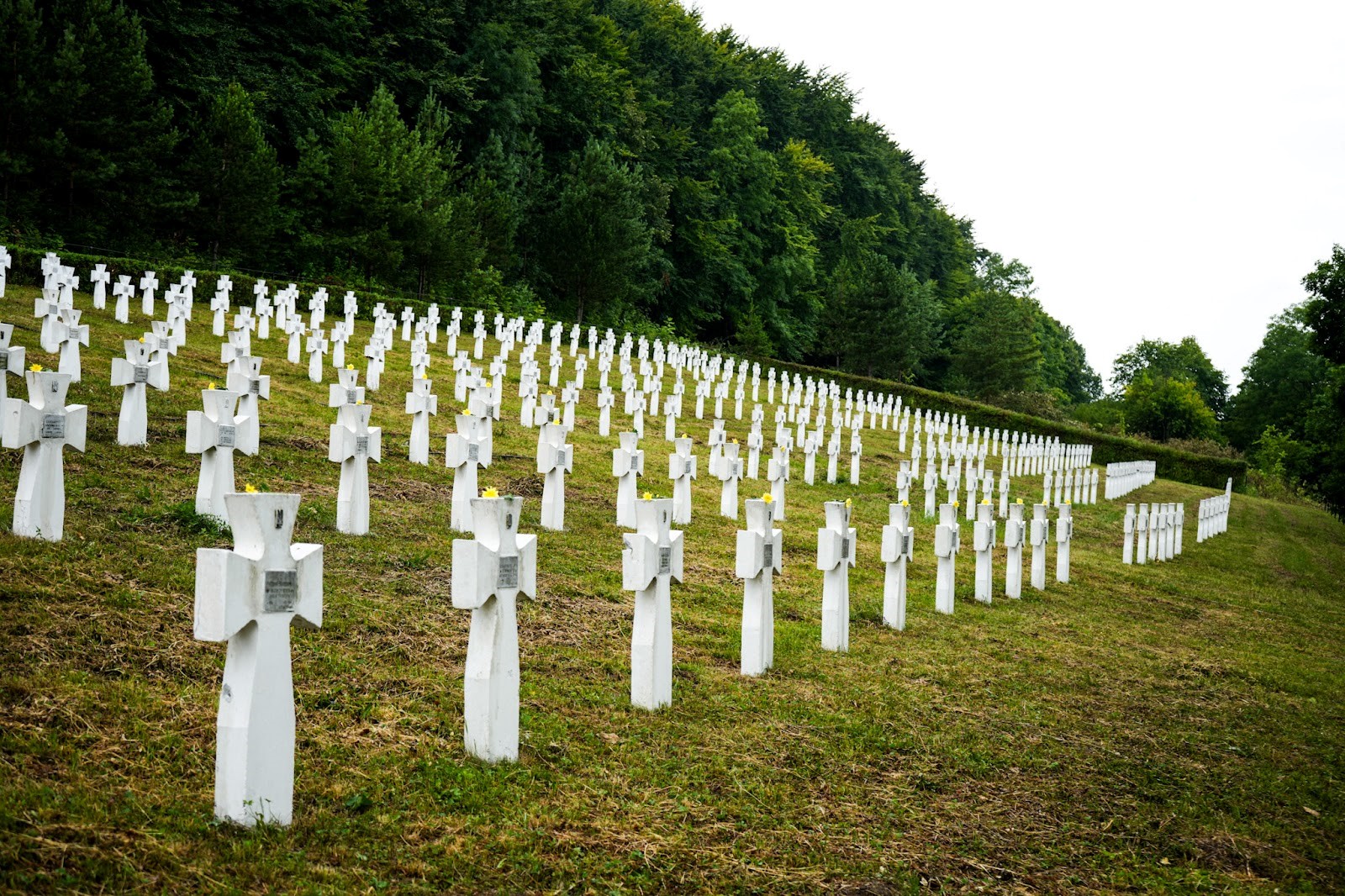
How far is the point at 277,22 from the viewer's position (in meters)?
46.8

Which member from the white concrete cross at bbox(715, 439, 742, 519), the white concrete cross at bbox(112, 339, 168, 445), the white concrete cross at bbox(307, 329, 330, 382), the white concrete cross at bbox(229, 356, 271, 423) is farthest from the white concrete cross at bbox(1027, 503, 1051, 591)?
the white concrete cross at bbox(307, 329, 330, 382)

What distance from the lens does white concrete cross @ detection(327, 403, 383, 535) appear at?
29.0 ft

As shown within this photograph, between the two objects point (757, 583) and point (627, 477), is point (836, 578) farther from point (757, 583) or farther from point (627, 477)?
point (627, 477)

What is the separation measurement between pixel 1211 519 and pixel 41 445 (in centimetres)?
2498

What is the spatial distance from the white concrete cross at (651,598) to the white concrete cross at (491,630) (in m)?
1.02

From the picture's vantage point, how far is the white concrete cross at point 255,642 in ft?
12.5

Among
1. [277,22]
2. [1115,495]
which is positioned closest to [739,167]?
[277,22]

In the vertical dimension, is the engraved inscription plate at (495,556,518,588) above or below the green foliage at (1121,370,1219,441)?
below

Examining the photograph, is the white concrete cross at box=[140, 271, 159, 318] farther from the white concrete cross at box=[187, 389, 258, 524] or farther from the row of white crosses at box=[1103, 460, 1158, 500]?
the row of white crosses at box=[1103, 460, 1158, 500]

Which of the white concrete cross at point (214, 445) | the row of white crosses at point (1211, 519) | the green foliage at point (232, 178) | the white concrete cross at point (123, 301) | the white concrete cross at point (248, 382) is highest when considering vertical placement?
the green foliage at point (232, 178)

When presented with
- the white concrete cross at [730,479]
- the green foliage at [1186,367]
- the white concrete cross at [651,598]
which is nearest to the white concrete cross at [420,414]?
the white concrete cross at [730,479]

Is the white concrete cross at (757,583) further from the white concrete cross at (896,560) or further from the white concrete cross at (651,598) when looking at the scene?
the white concrete cross at (896,560)

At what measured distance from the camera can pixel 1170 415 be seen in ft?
277

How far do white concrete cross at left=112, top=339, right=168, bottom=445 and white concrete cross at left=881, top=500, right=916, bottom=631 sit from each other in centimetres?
697
